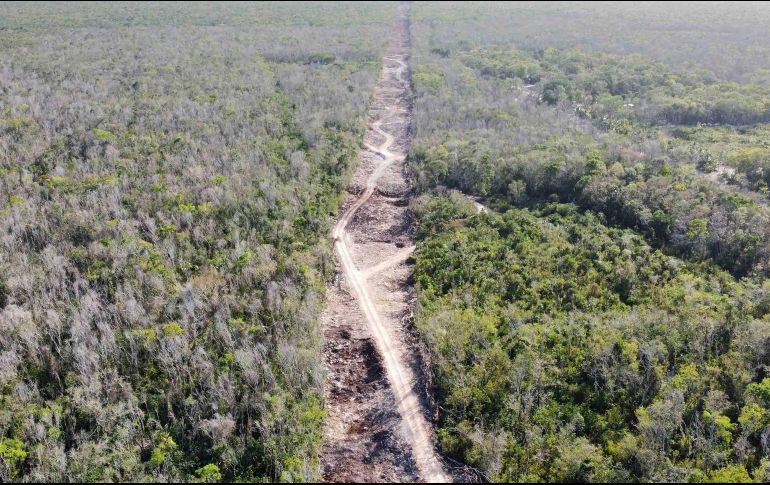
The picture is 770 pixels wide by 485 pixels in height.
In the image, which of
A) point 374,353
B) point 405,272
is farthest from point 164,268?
point 405,272

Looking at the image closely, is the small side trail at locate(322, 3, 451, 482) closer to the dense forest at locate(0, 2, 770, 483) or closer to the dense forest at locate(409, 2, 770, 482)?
the dense forest at locate(0, 2, 770, 483)

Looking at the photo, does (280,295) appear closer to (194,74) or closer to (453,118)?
(453,118)

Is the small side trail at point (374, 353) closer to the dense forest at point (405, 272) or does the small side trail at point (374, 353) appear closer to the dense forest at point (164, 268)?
the dense forest at point (405, 272)

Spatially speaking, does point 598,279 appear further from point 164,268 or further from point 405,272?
point 164,268

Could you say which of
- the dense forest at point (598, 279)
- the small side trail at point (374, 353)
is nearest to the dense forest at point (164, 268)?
the small side trail at point (374, 353)

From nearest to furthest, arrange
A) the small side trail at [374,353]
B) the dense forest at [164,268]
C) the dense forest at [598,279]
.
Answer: the dense forest at [164,268] → the dense forest at [598,279] → the small side trail at [374,353]

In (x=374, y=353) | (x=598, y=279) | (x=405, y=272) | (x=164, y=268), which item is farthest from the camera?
(x=405, y=272)
